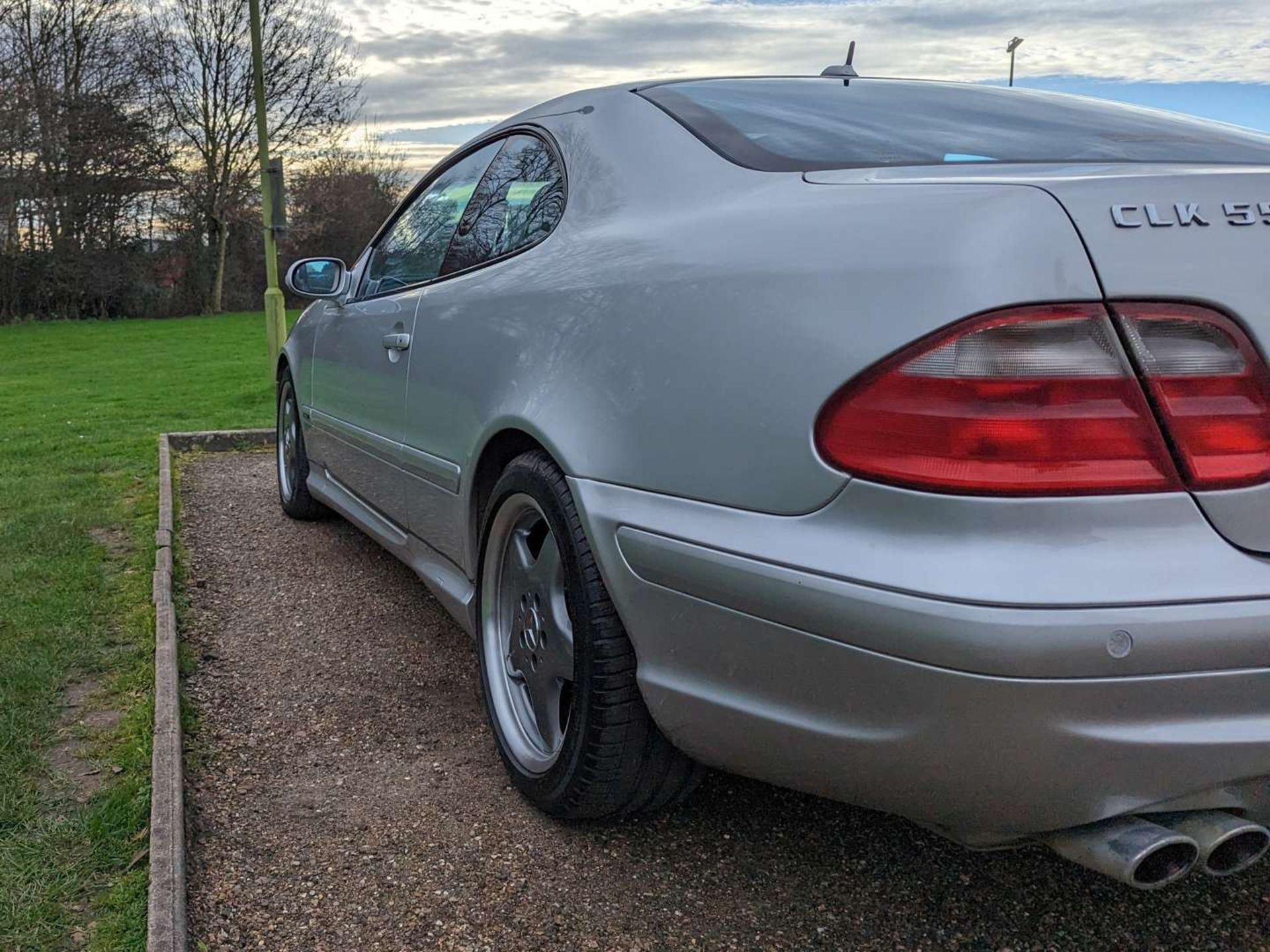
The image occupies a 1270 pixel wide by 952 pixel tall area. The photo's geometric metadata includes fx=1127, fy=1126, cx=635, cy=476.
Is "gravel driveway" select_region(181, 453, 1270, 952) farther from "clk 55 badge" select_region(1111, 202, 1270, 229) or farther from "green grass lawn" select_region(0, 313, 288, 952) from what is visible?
"clk 55 badge" select_region(1111, 202, 1270, 229)

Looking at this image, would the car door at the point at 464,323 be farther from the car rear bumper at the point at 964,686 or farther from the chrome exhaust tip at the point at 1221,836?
the chrome exhaust tip at the point at 1221,836

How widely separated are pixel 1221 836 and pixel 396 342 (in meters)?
2.48

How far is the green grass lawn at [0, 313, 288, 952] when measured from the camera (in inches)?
84.3

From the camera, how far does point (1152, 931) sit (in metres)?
2.11

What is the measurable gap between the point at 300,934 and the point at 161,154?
99.5 feet

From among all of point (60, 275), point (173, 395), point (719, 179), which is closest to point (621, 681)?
point (719, 179)

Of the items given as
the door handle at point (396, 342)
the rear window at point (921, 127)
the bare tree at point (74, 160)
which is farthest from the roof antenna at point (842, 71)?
the bare tree at point (74, 160)

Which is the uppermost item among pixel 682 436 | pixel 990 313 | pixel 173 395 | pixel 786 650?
pixel 990 313

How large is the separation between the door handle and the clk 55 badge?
211 centimetres

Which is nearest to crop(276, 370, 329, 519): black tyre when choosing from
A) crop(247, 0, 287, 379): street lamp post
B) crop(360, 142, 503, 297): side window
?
crop(360, 142, 503, 297): side window

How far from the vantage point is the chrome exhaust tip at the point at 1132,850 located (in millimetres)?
1604

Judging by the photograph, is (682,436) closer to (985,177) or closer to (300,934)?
(985,177)

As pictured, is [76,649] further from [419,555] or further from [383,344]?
[383,344]

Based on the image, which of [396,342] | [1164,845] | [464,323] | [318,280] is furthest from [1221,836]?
[318,280]
